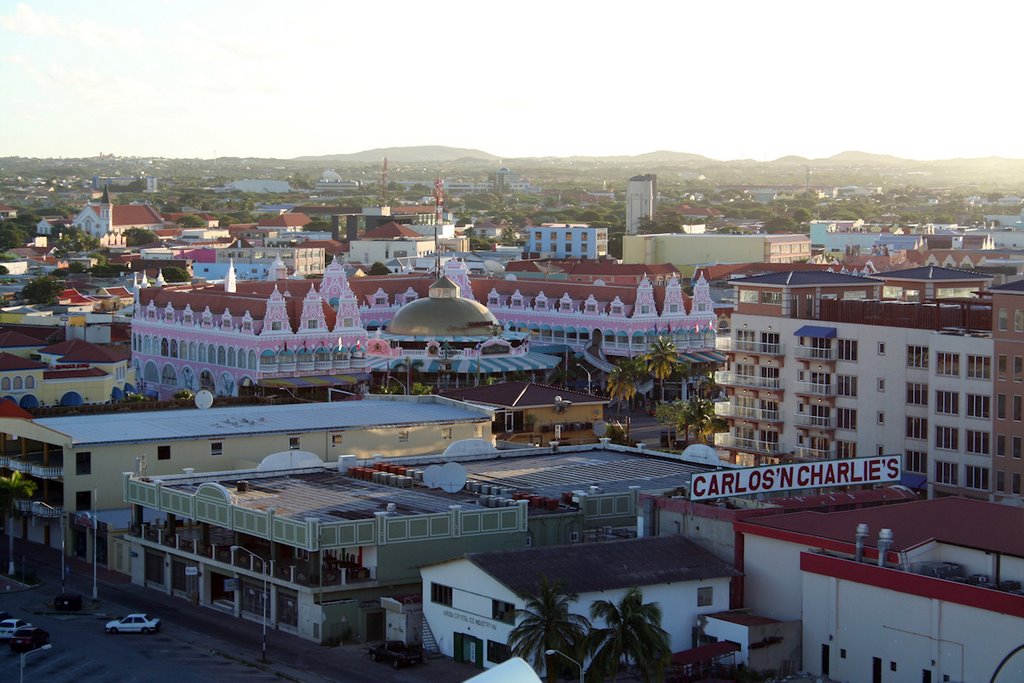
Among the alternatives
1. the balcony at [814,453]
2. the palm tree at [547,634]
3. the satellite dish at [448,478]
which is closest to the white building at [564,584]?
the palm tree at [547,634]

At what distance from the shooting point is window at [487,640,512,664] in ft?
162

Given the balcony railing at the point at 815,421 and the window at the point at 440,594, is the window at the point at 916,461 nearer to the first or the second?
the balcony railing at the point at 815,421

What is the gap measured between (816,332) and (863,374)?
2862mm

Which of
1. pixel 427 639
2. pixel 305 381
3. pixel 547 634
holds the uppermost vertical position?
pixel 547 634

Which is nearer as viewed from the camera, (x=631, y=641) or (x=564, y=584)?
(x=631, y=641)

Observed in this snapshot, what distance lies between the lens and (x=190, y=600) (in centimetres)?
5972

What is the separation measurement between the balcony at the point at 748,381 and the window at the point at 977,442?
34.1 ft

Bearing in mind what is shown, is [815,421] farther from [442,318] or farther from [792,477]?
[442,318]

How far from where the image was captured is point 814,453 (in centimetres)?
7575

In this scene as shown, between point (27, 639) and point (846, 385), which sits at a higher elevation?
point (846, 385)

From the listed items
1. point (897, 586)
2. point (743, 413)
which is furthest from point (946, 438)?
point (897, 586)

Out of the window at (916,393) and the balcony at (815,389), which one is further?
the balcony at (815,389)

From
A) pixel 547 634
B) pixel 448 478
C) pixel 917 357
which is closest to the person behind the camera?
pixel 547 634

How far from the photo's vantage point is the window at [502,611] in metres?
49.1
